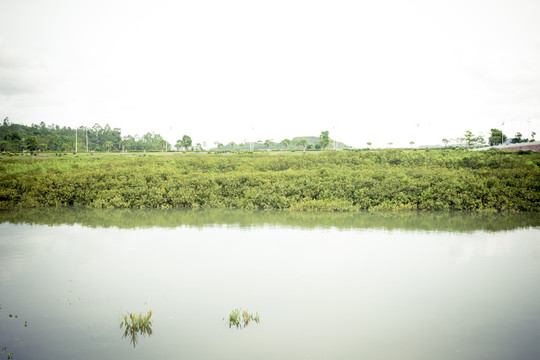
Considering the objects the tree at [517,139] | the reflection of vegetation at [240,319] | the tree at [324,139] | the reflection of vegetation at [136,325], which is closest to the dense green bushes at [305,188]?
the reflection of vegetation at [240,319]

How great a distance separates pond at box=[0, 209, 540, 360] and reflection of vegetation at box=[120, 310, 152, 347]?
0.05 meters

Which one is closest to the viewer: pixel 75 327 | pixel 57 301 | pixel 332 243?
pixel 75 327

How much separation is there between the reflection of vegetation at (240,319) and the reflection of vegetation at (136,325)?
4.97 ft

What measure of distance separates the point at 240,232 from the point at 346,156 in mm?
19617

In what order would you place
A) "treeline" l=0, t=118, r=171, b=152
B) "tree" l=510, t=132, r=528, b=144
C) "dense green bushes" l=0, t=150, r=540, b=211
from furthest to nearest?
"treeline" l=0, t=118, r=171, b=152 < "tree" l=510, t=132, r=528, b=144 < "dense green bushes" l=0, t=150, r=540, b=211

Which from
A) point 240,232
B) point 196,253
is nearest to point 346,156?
point 240,232

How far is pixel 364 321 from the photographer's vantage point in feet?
25.0

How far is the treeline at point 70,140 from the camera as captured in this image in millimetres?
81812

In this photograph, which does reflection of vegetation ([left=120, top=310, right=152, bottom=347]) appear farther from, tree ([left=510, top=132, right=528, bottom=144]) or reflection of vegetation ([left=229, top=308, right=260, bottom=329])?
tree ([left=510, top=132, right=528, bottom=144])

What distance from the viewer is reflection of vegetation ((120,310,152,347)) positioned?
7.15 m

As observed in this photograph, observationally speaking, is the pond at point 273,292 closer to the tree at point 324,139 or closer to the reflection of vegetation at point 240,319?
the reflection of vegetation at point 240,319

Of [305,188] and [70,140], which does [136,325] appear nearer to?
[305,188]

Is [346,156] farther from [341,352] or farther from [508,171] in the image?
[341,352]

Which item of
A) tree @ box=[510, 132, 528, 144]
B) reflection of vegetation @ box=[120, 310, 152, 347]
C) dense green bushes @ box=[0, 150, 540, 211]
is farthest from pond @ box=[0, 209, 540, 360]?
tree @ box=[510, 132, 528, 144]
